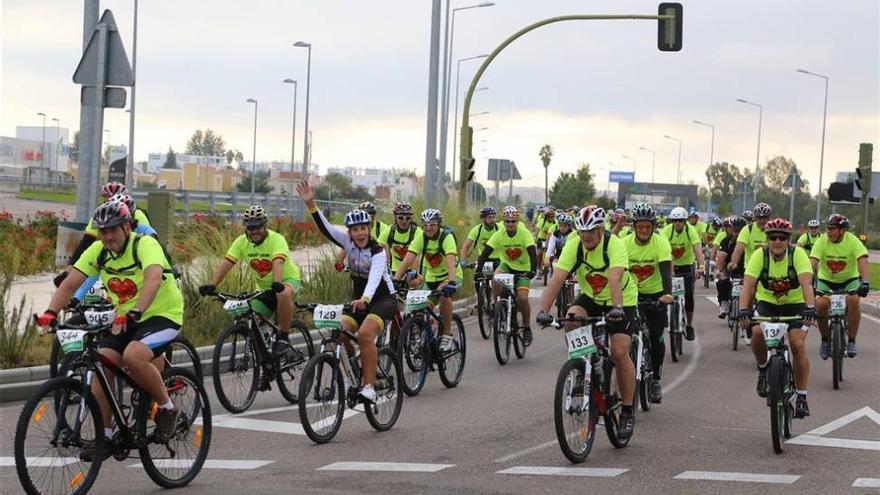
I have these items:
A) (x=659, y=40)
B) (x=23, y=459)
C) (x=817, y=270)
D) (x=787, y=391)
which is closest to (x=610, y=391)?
(x=787, y=391)

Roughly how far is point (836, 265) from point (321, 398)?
786cm

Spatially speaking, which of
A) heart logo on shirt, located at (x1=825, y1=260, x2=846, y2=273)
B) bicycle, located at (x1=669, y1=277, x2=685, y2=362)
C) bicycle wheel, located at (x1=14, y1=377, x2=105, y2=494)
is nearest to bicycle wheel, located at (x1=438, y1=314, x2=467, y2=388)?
bicycle, located at (x1=669, y1=277, x2=685, y2=362)

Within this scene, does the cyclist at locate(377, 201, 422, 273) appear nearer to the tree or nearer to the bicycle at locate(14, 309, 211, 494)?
the bicycle at locate(14, 309, 211, 494)

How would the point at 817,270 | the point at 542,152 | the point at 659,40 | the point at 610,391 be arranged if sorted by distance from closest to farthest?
the point at 610,391 < the point at 817,270 < the point at 659,40 < the point at 542,152

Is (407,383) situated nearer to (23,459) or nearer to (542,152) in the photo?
(23,459)

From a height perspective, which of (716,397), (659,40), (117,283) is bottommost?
(716,397)

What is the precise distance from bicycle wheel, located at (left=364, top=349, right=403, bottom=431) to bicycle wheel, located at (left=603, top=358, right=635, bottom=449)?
5.93 feet

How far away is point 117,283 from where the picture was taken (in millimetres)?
8305

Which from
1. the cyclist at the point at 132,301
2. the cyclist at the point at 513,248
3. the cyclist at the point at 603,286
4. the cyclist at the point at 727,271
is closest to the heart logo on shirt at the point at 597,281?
the cyclist at the point at 603,286

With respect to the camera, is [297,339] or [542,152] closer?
[297,339]

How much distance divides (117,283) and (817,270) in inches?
402

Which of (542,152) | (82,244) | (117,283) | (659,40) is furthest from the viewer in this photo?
(542,152)

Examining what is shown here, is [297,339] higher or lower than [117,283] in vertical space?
lower

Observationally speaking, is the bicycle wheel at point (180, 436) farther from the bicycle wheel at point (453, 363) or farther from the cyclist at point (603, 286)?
the bicycle wheel at point (453, 363)
